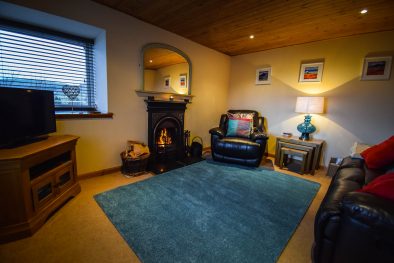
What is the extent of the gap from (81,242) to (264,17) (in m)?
3.30

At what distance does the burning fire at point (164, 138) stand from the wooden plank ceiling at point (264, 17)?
180 centimetres

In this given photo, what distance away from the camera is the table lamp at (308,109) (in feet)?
9.93

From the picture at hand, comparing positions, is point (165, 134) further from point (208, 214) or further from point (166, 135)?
point (208, 214)

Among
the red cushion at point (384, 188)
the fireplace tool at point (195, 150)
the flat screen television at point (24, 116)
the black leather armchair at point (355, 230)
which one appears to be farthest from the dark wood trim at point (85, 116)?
the red cushion at point (384, 188)

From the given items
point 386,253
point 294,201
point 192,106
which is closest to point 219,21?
point 192,106

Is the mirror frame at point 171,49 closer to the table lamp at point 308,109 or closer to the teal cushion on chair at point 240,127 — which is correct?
the teal cushion on chair at point 240,127

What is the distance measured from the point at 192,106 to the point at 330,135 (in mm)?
2658

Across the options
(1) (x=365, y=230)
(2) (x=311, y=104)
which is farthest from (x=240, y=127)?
(1) (x=365, y=230)

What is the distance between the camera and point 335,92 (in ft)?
10.5

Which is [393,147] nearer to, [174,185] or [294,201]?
[294,201]

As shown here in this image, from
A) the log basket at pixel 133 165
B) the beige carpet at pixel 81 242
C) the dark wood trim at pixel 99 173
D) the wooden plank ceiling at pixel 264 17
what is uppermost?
the wooden plank ceiling at pixel 264 17

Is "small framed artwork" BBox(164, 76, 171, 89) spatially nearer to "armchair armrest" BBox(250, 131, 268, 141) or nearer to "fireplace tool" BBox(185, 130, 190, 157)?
"fireplace tool" BBox(185, 130, 190, 157)

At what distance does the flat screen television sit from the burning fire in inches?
63.2

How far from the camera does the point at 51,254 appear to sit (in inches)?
52.2
